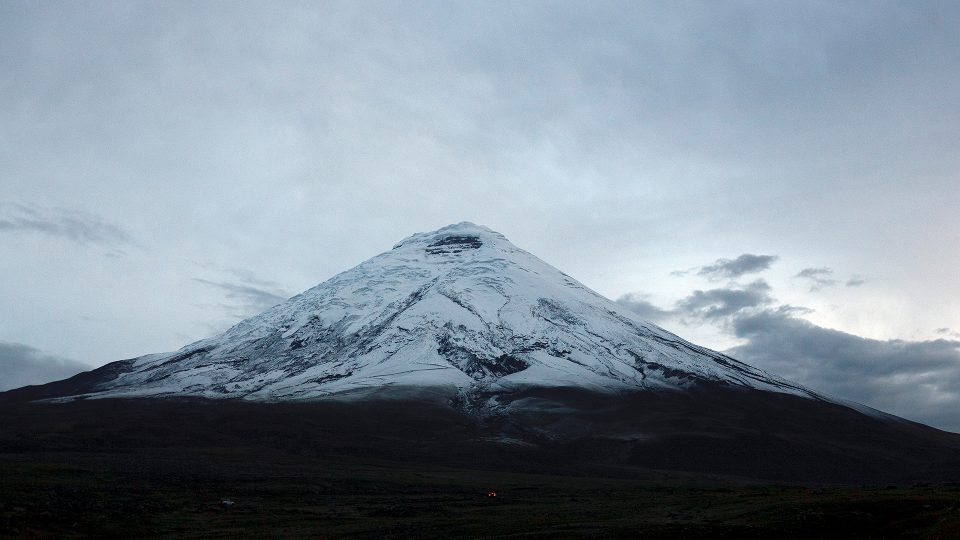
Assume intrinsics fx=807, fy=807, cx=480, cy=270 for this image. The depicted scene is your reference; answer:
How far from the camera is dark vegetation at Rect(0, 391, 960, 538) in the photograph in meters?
52.8

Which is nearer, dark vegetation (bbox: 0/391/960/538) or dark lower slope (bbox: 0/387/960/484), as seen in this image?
dark vegetation (bbox: 0/391/960/538)

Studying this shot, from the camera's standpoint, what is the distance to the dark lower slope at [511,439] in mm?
154125

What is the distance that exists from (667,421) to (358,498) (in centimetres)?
12293

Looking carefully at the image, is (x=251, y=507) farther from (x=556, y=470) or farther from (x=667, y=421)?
(x=667, y=421)

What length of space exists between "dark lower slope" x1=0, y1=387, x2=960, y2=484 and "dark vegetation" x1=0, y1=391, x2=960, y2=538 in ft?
2.09

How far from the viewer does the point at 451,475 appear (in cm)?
12488

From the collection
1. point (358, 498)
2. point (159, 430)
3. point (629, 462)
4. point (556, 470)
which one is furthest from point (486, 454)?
point (358, 498)

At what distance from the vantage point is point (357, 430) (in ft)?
579

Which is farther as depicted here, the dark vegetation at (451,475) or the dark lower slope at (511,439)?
the dark lower slope at (511,439)

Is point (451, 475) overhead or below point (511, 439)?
below

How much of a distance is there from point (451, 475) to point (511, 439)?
173 feet

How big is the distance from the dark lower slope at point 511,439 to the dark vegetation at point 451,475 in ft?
2.09

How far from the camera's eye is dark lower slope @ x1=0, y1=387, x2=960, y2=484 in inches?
6068

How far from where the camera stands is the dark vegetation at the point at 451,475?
5277cm
